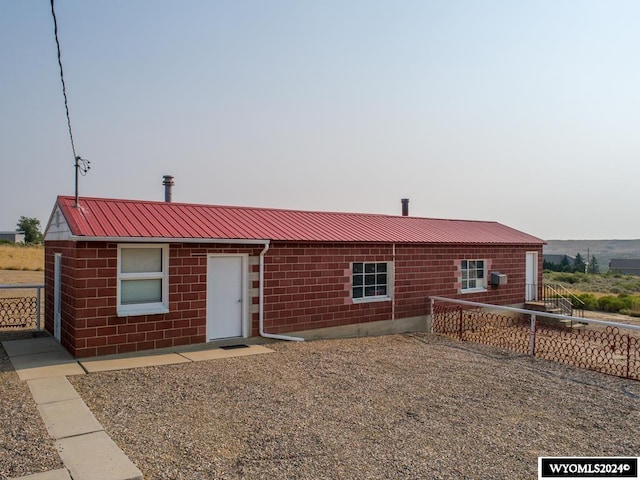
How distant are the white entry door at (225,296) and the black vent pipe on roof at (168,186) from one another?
3839mm

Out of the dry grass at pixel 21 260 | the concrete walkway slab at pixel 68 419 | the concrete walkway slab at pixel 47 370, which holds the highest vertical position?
the dry grass at pixel 21 260

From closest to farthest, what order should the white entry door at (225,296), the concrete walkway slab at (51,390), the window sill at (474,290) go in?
the concrete walkway slab at (51,390) → the white entry door at (225,296) → the window sill at (474,290)

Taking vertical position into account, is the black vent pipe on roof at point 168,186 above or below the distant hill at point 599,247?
above

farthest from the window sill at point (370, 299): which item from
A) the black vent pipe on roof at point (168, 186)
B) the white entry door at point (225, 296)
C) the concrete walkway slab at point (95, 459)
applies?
the concrete walkway slab at point (95, 459)

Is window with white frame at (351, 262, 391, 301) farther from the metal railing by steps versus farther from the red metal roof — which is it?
the metal railing by steps

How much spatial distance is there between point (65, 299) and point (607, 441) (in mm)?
9072

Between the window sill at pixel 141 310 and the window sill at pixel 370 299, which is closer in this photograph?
the window sill at pixel 141 310

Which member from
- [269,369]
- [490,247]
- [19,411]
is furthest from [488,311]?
[19,411]

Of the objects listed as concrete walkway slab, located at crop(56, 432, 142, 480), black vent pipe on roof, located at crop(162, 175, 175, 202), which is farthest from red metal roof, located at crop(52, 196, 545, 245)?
concrete walkway slab, located at crop(56, 432, 142, 480)

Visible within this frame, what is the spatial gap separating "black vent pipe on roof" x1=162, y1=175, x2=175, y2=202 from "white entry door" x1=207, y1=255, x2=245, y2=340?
12.6 ft

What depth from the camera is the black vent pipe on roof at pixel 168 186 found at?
41.9ft

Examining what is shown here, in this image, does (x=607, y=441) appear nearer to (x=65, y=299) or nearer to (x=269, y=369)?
(x=269, y=369)

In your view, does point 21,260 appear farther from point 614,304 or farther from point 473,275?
point 614,304

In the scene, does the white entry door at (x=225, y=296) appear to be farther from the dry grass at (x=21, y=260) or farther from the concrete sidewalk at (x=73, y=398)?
the dry grass at (x=21, y=260)
